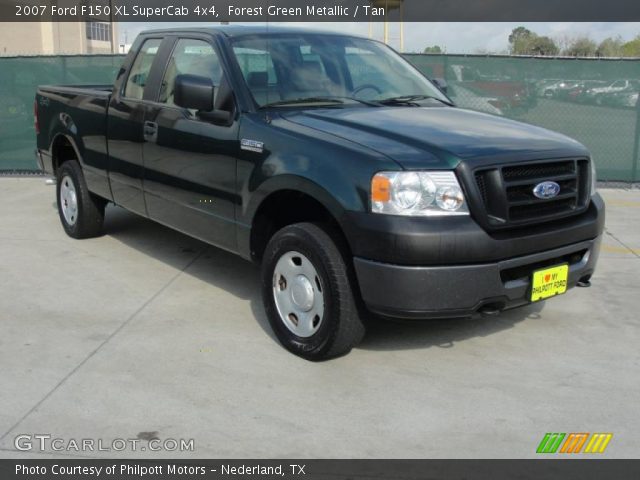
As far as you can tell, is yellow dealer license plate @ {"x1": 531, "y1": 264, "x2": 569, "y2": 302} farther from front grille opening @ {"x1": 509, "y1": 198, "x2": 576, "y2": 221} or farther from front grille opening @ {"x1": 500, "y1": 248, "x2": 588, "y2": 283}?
front grille opening @ {"x1": 509, "y1": 198, "x2": 576, "y2": 221}

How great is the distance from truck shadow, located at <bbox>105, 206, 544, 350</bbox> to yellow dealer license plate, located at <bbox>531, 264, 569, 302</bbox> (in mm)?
503

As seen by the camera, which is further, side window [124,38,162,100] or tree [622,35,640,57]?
tree [622,35,640,57]

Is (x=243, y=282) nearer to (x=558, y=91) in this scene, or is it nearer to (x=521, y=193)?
(x=521, y=193)

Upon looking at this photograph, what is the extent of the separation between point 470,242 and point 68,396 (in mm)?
2278

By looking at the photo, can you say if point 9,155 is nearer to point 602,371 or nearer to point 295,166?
point 295,166

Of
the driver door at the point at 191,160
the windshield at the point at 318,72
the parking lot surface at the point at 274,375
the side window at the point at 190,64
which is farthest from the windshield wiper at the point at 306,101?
the parking lot surface at the point at 274,375

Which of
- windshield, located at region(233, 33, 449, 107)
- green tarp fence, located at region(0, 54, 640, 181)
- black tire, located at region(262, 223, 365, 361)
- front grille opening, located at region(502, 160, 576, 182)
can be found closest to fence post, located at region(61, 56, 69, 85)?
green tarp fence, located at region(0, 54, 640, 181)

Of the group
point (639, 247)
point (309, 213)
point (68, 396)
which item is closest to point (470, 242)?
point (309, 213)

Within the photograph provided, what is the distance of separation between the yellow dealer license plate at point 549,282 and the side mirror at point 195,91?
2.31 m

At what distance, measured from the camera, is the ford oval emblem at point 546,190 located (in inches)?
159

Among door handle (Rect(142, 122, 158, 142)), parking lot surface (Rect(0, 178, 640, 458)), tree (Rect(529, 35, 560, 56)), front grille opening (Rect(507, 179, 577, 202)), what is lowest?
parking lot surface (Rect(0, 178, 640, 458))

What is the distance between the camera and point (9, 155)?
36.8 feet

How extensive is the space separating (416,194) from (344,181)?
401 mm

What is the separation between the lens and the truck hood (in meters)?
3.90
